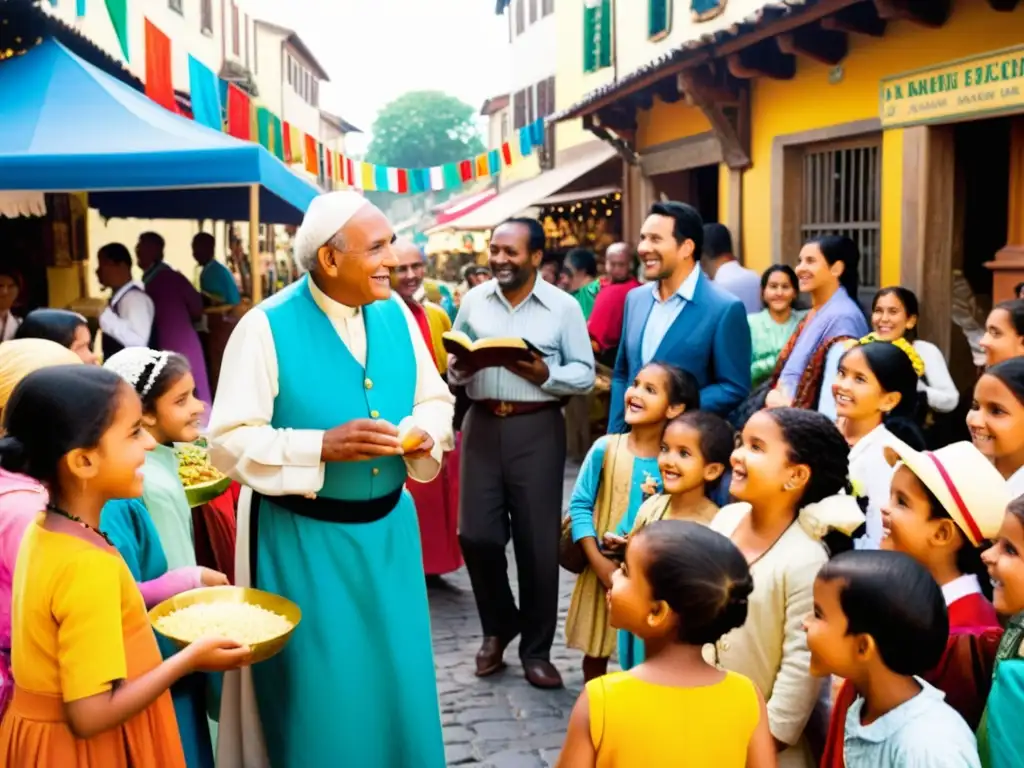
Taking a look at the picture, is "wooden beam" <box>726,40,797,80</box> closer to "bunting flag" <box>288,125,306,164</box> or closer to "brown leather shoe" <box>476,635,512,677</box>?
"brown leather shoe" <box>476,635,512,677</box>

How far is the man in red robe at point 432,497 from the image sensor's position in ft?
21.1

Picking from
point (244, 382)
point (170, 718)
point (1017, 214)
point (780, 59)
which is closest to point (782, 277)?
point (1017, 214)

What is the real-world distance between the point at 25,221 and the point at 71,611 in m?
8.81

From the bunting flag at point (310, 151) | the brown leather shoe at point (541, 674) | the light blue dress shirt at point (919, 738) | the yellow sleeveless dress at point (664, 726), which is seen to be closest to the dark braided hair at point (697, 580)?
the yellow sleeveless dress at point (664, 726)

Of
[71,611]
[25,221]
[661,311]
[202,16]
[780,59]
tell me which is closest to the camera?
[71,611]

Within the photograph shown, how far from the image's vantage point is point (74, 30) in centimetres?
886

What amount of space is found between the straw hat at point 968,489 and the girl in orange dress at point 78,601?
1671 millimetres

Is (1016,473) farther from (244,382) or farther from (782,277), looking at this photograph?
(782,277)

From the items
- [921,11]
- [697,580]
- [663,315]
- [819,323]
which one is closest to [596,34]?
[921,11]

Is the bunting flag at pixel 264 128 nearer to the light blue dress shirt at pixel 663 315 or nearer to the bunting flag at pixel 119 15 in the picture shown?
the bunting flag at pixel 119 15

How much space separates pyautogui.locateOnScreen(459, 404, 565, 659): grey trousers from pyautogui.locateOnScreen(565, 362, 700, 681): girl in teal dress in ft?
2.09

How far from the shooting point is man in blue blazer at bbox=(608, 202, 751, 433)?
14.7 feet

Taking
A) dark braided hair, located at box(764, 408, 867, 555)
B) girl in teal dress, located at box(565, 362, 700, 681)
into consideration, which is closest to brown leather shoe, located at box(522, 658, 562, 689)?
girl in teal dress, located at box(565, 362, 700, 681)

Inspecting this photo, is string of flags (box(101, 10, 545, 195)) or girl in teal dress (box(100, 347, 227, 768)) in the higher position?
string of flags (box(101, 10, 545, 195))
